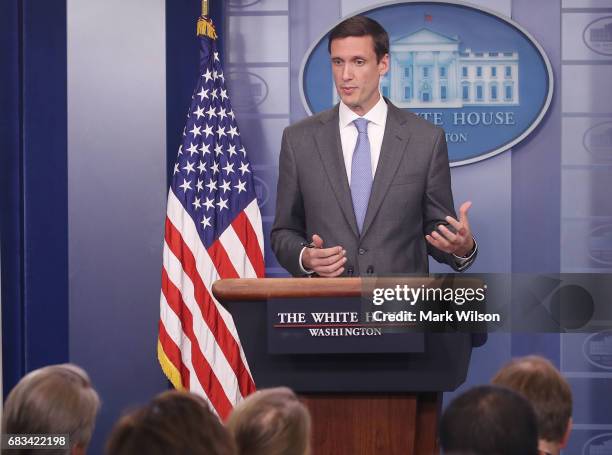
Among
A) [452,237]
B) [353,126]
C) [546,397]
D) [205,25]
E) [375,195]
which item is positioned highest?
[205,25]

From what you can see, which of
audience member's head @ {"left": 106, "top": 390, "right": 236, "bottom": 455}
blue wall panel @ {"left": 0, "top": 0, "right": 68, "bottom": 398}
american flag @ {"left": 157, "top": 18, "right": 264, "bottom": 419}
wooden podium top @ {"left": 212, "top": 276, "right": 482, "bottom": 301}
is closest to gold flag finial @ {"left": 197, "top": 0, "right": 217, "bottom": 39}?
american flag @ {"left": 157, "top": 18, "right": 264, "bottom": 419}

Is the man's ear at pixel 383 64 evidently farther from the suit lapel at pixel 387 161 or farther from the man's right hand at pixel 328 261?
the man's right hand at pixel 328 261

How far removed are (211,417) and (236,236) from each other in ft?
10.9

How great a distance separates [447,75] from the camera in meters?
5.45

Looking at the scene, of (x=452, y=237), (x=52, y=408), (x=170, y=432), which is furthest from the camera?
(x=452, y=237)

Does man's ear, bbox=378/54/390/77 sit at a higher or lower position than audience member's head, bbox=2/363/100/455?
higher

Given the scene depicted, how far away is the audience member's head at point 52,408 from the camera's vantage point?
235cm

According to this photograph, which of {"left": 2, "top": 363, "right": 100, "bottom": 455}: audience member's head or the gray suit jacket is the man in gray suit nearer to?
the gray suit jacket

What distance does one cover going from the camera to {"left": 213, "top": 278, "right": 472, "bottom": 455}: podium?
109 inches

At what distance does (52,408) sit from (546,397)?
1240mm

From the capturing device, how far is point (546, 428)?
250 centimetres

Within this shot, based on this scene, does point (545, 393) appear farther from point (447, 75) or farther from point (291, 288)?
point (447, 75)

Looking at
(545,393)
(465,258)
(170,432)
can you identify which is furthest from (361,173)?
(170,432)

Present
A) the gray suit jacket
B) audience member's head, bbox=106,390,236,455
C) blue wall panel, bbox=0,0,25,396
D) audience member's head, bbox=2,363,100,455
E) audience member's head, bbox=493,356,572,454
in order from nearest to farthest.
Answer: audience member's head, bbox=106,390,236,455, audience member's head, bbox=2,363,100,455, audience member's head, bbox=493,356,572,454, the gray suit jacket, blue wall panel, bbox=0,0,25,396
